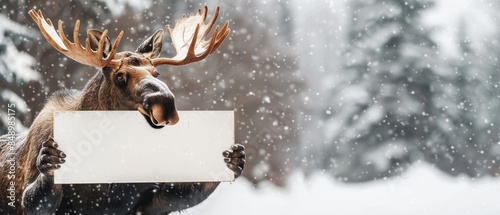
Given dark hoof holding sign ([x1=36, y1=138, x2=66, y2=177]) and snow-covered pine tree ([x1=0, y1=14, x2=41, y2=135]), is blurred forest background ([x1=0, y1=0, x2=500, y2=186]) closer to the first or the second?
snow-covered pine tree ([x1=0, y1=14, x2=41, y2=135])

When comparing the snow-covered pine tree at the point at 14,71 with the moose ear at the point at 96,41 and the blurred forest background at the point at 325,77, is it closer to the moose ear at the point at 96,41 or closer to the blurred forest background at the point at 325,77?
the blurred forest background at the point at 325,77

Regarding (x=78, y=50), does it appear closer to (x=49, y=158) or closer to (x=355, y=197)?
(x=49, y=158)

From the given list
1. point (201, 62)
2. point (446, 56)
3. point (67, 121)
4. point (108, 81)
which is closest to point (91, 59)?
point (108, 81)

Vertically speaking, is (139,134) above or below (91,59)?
below

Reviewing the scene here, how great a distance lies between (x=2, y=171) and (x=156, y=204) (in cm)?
64

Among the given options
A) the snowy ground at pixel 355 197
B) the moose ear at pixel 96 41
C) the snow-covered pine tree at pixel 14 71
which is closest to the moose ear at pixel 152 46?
the moose ear at pixel 96 41

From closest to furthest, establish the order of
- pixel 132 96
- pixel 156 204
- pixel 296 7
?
pixel 132 96 < pixel 156 204 < pixel 296 7

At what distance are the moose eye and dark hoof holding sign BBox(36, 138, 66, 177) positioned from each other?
314 mm

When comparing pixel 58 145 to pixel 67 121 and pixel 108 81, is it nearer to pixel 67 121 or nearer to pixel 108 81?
pixel 67 121

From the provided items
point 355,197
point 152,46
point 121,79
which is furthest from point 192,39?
point 355,197

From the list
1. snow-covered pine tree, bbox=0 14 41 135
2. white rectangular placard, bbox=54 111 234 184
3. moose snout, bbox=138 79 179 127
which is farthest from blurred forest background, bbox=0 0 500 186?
moose snout, bbox=138 79 179 127

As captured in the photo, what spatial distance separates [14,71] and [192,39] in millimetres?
759

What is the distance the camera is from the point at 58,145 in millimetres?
2148

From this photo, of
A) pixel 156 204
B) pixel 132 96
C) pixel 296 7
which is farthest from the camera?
pixel 296 7
